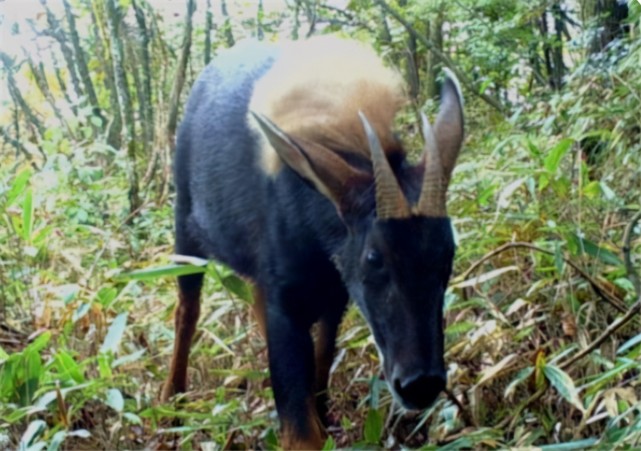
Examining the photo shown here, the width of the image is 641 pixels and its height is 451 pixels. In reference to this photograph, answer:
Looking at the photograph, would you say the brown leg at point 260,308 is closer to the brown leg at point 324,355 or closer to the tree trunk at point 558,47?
the brown leg at point 324,355

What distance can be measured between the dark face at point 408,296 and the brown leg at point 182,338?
1.45 ft

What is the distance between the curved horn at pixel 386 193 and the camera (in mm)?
1262

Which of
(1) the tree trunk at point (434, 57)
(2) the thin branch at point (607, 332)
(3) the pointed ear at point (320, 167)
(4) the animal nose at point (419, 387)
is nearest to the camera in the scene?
(4) the animal nose at point (419, 387)

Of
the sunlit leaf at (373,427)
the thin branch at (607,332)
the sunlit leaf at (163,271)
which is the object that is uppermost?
the sunlit leaf at (163,271)

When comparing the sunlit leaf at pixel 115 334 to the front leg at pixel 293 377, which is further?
the sunlit leaf at pixel 115 334

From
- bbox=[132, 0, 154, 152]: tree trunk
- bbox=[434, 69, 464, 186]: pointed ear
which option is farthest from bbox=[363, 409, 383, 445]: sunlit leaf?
bbox=[132, 0, 154, 152]: tree trunk

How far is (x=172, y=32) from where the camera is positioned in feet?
5.37

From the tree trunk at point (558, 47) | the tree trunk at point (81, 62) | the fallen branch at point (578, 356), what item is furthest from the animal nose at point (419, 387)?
the tree trunk at point (81, 62)

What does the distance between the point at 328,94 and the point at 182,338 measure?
0.49 metres

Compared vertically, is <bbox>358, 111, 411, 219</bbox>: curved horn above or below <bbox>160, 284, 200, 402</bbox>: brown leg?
above

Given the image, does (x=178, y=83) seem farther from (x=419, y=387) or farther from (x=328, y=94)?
(x=419, y=387)

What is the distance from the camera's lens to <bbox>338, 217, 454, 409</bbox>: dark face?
121cm

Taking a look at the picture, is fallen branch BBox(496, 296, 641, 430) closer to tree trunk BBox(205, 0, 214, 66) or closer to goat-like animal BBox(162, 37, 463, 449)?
goat-like animal BBox(162, 37, 463, 449)

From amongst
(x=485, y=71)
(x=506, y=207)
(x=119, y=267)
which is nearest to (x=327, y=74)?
(x=485, y=71)
